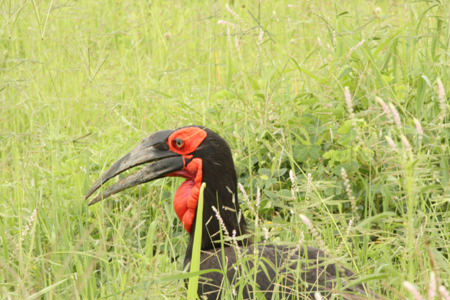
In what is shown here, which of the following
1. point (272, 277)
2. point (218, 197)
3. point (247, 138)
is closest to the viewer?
point (272, 277)

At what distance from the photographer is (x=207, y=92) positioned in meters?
4.73

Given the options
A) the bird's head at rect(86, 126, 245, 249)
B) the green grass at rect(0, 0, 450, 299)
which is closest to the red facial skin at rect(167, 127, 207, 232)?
the bird's head at rect(86, 126, 245, 249)

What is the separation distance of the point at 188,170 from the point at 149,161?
A: 19 centimetres

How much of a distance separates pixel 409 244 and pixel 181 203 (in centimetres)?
158

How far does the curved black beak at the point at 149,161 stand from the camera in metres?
3.26

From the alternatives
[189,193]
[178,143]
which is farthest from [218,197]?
[178,143]

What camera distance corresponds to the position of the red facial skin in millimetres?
3215

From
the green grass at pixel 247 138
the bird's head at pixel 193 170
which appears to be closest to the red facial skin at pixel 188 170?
the bird's head at pixel 193 170

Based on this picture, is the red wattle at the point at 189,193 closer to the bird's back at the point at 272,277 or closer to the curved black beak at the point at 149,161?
the curved black beak at the point at 149,161

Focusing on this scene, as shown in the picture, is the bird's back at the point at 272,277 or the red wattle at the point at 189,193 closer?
the bird's back at the point at 272,277

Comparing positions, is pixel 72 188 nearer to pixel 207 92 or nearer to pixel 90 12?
pixel 207 92

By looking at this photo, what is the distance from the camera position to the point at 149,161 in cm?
329

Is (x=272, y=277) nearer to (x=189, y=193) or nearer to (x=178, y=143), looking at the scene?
(x=189, y=193)

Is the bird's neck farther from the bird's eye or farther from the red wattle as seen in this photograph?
the bird's eye
